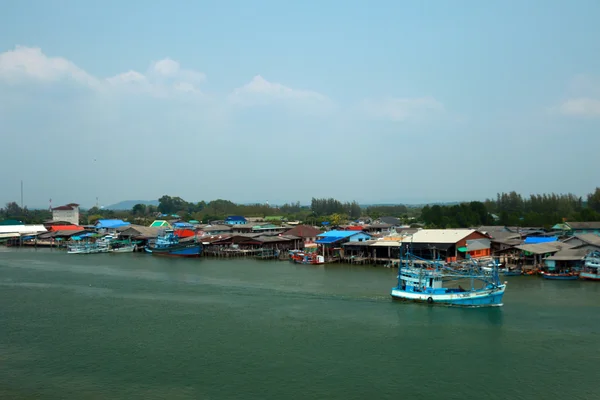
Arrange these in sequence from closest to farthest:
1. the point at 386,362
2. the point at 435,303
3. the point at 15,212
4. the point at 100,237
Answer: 1. the point at 386,362
2. the point at 435,303
3. the point at 100,237
4. the point at 15,212

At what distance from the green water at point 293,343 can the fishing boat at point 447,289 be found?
1.40ft

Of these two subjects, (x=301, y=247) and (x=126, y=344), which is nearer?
(x=126, y=344)

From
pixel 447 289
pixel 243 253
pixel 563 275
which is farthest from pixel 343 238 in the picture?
pixel 447 289

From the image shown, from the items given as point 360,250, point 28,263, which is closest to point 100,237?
point 28,263

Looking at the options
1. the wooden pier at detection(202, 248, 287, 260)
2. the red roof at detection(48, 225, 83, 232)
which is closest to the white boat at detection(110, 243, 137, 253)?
the wooden pier at detection(202, 248, 287, 260)

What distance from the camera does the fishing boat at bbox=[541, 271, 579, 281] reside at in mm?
18938

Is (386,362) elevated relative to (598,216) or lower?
lower

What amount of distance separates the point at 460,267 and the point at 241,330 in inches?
322

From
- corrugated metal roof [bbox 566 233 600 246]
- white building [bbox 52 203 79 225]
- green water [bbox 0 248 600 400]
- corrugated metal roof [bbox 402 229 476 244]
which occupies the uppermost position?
white building [bbox 52 203 79 225]

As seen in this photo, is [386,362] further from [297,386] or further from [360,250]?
[360,250]

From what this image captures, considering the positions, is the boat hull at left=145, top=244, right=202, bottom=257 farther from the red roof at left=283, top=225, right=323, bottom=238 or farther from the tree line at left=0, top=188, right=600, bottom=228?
the tree line at left=0, top=188, right=600, bottom=228

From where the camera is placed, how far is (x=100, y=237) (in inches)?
1597

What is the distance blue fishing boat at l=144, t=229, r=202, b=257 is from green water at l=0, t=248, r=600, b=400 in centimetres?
1196

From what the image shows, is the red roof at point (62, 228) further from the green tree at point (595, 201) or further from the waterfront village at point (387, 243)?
the green tree at point (595, 201)
